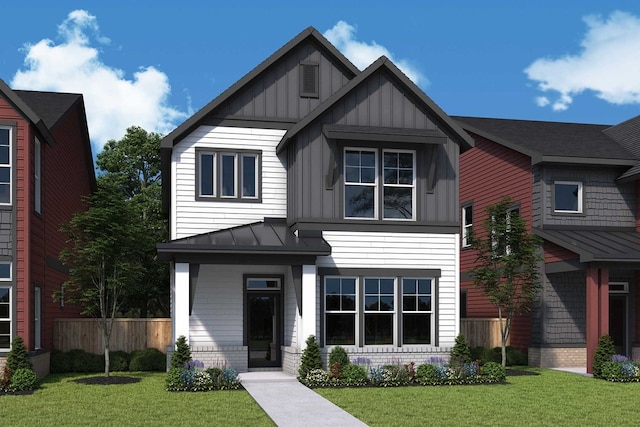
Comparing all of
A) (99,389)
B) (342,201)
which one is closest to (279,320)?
(342,201)

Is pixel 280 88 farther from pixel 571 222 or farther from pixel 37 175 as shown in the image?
pixel 571 222

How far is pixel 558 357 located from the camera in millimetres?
24969

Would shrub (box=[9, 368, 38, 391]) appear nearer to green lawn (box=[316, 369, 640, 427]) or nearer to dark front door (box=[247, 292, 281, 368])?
dark front door (box=[247, 292, 281, 368])

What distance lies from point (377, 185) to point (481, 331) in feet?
25.6

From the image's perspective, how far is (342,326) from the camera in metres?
21.0

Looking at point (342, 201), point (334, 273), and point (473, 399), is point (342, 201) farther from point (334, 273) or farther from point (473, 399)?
point (473, 399)

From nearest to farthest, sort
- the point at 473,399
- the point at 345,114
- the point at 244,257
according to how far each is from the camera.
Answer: the point at 473,399, the point at 244,257, the point at 345,114

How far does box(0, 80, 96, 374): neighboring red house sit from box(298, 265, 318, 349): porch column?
743 cm

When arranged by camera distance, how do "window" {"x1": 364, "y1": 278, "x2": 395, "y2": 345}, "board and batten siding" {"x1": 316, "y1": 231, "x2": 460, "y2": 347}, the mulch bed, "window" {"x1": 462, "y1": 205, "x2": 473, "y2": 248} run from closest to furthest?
the mulch bed < "window" {"x1": 364, "y1": 278, "x2": 395, "y2": 345} < "board and batten siding" {"x1": 316, "y1": 231, "x2": 460, "y2": 347} < "window" {"x1": 462, "y1": 205, "x2": 473, "y2": 248}

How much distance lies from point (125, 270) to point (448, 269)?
9476mm

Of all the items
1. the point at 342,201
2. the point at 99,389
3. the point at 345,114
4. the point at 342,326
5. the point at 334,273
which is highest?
the point at 345,114

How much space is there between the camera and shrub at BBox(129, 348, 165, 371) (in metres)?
23.0

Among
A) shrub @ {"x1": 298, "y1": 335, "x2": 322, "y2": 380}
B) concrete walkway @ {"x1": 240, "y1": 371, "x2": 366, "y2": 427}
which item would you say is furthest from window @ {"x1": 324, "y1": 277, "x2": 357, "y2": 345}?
concrete walkway @ {"x1": 240, "y1": 371, "x2": 366, "y2": 427}

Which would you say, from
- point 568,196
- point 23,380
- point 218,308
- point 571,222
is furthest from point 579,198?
point 23,380
